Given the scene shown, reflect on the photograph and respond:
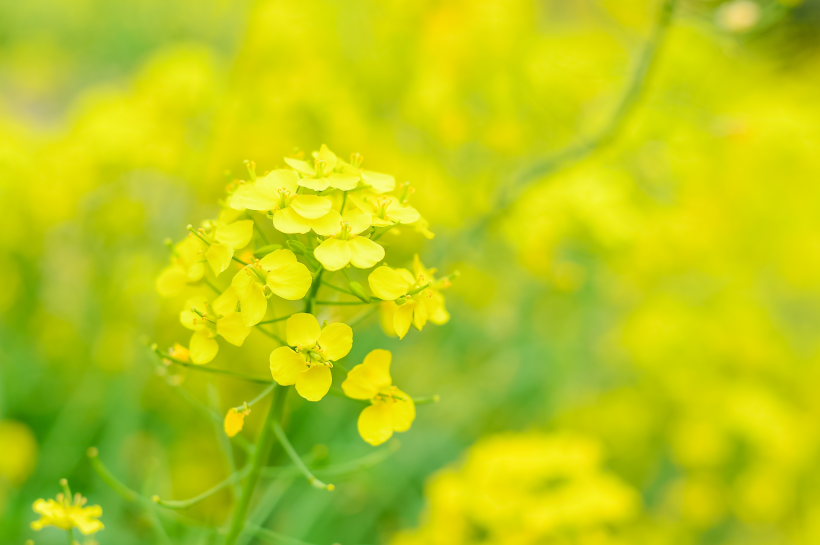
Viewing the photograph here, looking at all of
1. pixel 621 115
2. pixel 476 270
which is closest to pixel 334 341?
pixel 621 115

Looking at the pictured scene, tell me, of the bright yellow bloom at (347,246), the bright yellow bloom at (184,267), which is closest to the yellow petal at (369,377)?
the bright yellow bloom at (347,246)

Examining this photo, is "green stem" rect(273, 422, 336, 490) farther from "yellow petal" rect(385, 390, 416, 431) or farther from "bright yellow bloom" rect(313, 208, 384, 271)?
"bright yellow bloom" rect(313, 208, 384, 271)

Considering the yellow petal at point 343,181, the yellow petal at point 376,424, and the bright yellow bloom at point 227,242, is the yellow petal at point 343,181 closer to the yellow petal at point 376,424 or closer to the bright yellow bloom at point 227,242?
the bright yellow bloom at point 227,242

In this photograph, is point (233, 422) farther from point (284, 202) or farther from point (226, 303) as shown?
point (284, 202)

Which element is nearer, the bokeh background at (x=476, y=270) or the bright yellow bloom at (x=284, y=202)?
the bright yellow bloom at (x=284, y=202)

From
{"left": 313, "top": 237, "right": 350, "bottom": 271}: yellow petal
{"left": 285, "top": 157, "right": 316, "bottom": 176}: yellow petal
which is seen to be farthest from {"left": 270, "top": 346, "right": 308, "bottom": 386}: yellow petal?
{"left": 285, "top": 157, "right": 316, "bottom": 176}: yellow petal

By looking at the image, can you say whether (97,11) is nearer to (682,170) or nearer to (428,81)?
(428,81)

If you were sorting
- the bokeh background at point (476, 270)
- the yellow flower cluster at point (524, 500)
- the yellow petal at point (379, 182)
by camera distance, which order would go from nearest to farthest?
the yellow petal at point (379, 182)
the yellow flower cluster at point (524, 500)
the bokeh background at point (476, 270)
